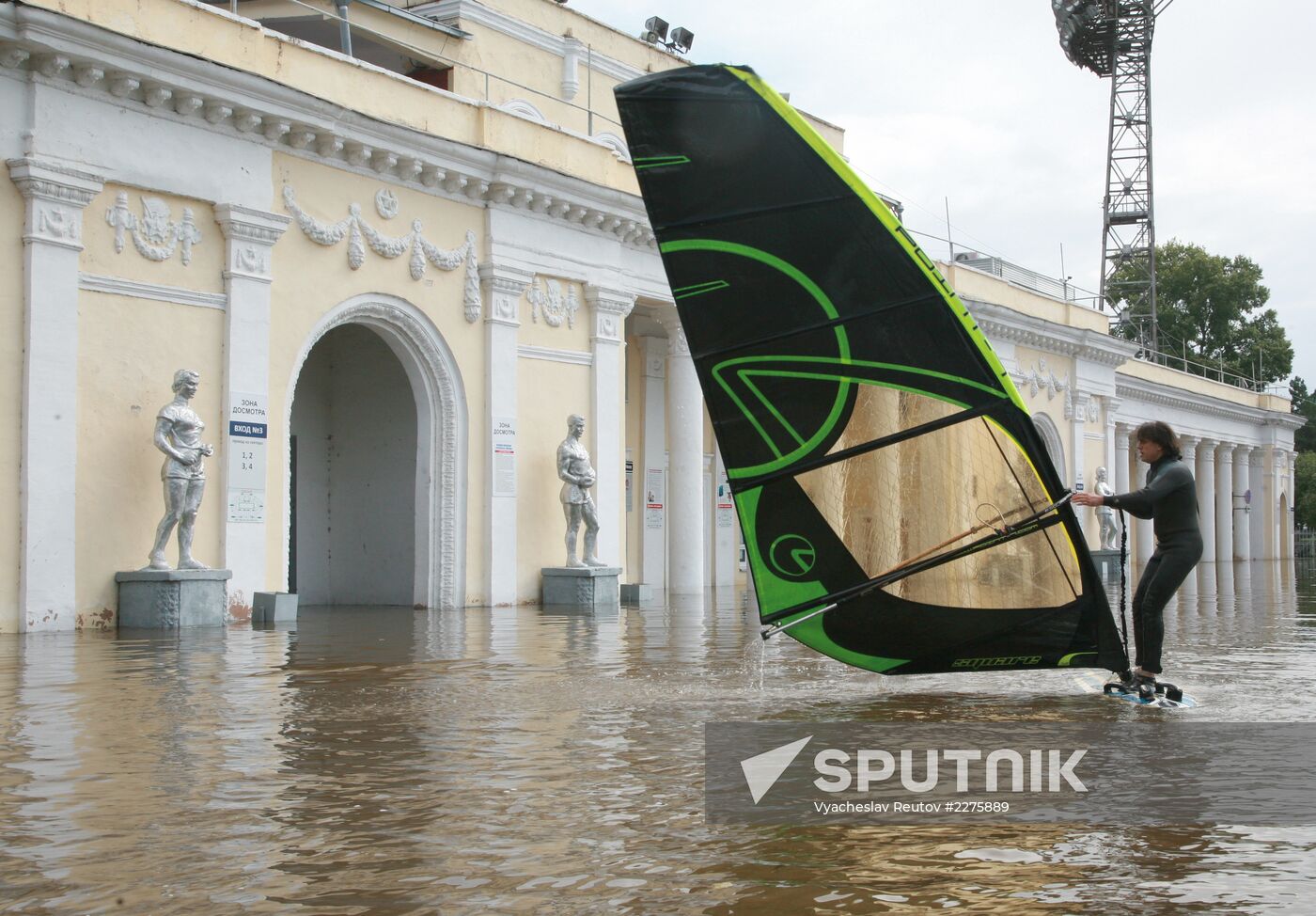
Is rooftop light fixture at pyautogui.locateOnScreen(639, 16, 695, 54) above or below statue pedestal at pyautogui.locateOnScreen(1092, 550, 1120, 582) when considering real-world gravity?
above

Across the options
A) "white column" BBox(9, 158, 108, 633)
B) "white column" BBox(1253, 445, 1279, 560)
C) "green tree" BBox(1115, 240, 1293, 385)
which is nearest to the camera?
"white column" BBox(9, 158, 108, 633)

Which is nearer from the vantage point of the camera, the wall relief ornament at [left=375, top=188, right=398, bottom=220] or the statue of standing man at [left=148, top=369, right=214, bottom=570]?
the statue of standing man at [left=148, top=369, right=214, bottom=570]

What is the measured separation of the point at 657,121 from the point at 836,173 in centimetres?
95

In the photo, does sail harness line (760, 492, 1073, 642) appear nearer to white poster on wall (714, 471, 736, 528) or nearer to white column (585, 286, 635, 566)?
white column (585, 286, 635, 566)

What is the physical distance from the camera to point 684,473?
26.7 m

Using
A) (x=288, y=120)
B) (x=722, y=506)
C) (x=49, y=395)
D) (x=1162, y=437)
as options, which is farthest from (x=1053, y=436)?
(x=1162, y=437)

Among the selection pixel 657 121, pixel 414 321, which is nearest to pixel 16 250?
pixel 414 321

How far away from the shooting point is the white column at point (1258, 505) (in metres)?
63.1

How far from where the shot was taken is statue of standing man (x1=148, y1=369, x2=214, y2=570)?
52.1ft

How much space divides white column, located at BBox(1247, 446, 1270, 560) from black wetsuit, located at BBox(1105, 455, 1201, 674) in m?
59.4

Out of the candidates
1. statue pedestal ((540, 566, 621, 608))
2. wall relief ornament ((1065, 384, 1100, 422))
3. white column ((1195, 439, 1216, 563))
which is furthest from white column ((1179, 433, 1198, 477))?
statue pedestal ((540, 566, 621, 608))

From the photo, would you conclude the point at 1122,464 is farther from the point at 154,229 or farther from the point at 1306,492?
the point at 1306,492

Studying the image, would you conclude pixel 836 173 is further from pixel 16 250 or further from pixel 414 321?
pixel 414 321

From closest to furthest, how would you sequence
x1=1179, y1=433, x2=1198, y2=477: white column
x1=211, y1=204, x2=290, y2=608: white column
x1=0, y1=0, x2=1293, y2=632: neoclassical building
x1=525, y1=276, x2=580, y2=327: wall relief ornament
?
x1=0, y1=0, x2=1293, y2=632: neoclassical building → x1=211, y1=204, x2=290, y2=608: white column → x1=525, y1=276, x2=580, y2=327: wall relief ornament → x1=1179, y1=433, x2=1198, y2=477: white column
